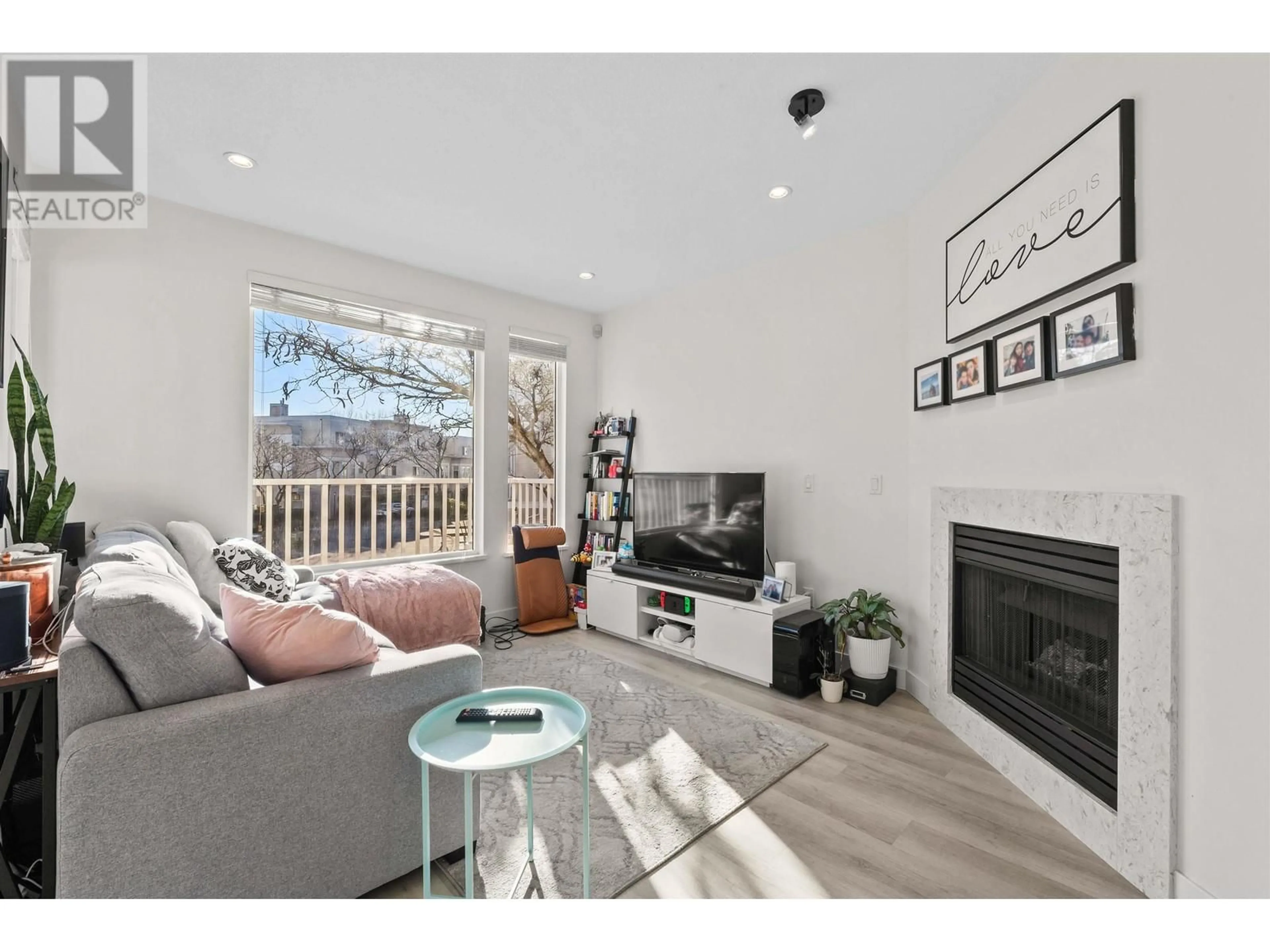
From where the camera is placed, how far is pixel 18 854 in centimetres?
152

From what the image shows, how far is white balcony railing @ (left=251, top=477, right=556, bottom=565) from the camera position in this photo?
139 inches

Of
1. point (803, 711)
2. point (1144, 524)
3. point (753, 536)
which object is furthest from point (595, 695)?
point (1144, 524)

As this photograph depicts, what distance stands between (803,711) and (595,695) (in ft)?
3.60

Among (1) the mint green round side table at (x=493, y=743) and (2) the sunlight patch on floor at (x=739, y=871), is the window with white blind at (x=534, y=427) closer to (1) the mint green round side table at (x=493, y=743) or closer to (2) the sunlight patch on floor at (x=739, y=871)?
(1) the mint green round side table at (x=493, y=743)

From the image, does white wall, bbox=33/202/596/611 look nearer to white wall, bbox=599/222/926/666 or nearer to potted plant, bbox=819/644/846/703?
white wall, bbox=599/222/926/666

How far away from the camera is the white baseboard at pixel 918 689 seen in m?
2.78

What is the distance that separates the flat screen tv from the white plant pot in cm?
74

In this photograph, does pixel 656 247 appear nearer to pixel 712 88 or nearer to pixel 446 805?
pixel 712 88

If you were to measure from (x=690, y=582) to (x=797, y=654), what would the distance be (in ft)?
2.84

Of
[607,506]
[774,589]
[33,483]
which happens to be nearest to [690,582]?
[774,589]

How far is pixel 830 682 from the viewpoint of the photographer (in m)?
2.90

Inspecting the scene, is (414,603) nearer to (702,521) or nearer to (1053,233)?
(702,521)

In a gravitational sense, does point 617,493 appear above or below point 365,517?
above

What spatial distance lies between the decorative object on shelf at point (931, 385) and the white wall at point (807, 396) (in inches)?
6.7
